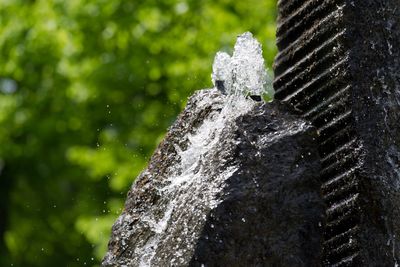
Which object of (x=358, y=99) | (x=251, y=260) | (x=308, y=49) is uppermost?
(x=308, y=49)

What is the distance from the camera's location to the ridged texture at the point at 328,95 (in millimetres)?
4562

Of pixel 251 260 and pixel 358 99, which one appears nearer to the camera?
pixel 251 260

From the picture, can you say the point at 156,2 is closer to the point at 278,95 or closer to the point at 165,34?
the point at 165,34

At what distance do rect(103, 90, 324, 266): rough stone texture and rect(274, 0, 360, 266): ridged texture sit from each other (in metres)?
0.14

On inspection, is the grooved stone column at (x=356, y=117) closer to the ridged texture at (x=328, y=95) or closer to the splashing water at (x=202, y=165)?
the ridged texture at (x=328, y=95)

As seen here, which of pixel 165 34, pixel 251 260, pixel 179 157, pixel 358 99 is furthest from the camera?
pixel 165 34

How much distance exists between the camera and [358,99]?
4676 millimetres

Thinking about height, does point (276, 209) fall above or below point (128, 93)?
below

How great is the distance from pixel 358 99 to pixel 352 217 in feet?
1.68

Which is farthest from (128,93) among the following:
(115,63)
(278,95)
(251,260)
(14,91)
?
(251,260)

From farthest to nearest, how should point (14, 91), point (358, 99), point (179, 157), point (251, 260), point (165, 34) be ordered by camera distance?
point (14, 91) → point (165, 34) → point (179, 157) → point (358, 99) → point (251, 260)

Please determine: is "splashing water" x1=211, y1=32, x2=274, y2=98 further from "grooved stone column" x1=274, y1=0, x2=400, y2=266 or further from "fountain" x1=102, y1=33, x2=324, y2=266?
"grooved stone column" x1=274, y1=0, x2=400, y2=266

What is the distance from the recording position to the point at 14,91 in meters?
18.7

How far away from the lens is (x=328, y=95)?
15.9 feet
